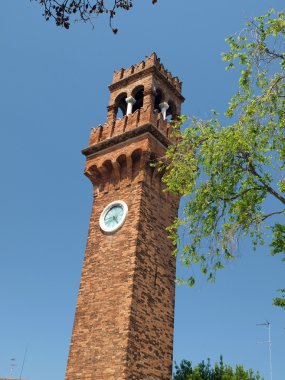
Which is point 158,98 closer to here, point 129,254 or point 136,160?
point 136,160

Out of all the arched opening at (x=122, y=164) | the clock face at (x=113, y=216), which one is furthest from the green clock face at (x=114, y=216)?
the arched opening at (x=122, y=164)

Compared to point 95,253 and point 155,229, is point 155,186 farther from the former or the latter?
point 95,253

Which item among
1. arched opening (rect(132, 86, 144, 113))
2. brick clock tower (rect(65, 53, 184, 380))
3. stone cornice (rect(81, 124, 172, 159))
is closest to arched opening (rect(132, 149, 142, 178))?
brick clock tower (rect(65, 53, 184, 380))

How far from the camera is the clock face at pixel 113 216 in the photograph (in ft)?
66.7

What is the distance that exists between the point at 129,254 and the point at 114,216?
2596 millimetres

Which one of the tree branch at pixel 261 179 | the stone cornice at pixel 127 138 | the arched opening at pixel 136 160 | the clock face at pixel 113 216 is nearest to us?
the tree branch at pixel 261 179

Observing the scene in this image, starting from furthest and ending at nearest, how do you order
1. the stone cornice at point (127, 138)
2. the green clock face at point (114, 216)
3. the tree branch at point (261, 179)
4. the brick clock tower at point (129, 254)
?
1. the stone cornice at point (127, 138)
2. the green clock face at point (114, 216)
3. the brick clock tower at point (129, 254)
4. the tree branch at point (261, 179)

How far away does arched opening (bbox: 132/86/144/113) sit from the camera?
82.4ft

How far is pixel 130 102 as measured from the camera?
24.8 metres

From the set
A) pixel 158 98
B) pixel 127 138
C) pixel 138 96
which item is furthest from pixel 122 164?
pixel 138 96

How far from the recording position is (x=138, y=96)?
86.6 feet

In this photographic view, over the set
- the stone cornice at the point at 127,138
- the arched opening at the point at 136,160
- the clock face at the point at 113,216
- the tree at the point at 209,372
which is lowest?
the tree at the point at 209,372

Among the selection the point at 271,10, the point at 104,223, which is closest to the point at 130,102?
the point at 104,223

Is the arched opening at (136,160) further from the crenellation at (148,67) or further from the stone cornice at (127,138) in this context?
the crenellation at (148,67)
